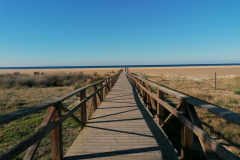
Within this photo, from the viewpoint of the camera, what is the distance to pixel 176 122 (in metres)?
6.77

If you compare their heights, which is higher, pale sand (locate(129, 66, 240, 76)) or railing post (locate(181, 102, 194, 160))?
railing post (locate(181, 102, 194, 160))

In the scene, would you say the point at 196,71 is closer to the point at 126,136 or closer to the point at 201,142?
the point at 126,136

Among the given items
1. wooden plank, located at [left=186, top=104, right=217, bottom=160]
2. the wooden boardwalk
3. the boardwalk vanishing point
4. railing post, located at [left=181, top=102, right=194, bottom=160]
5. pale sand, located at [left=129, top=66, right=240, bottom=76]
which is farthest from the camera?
pale sand, located at [left=129, top=66, right=240, bottom=76]

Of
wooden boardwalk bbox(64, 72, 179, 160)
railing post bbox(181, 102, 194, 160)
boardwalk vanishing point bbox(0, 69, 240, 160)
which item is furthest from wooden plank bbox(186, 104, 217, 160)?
wooden boardwalk bbox(64, 72, 179, 160)

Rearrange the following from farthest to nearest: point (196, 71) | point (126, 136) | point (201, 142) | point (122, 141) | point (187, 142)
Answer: point (196, 71)
point (126, 136)
point (122, 141)
point (187, 142)
point (201, 142)

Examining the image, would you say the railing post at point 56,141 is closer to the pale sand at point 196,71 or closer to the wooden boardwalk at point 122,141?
the wooden boardwalk at point 122,141

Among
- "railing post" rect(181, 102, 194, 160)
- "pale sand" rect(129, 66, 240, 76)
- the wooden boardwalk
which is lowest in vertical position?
"pale sand" rect(129, 66, 240, 76)

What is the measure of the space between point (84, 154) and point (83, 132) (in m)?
1.20

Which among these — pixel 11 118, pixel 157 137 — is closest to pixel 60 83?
pixel 157 137

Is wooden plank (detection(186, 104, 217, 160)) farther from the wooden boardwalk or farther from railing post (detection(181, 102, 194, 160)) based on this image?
the wooden boardwalk

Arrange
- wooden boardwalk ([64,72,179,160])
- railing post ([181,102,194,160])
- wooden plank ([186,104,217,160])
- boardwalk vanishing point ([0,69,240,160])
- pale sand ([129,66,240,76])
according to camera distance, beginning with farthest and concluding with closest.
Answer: pale sand ([129,66,240,76]), wooden boardwalk ([64,72,179,160]), railing post ([181,102,194,160]), wooden plank ([186,104,217,160]), boardwalk vanishing point ([0,69,240,160])

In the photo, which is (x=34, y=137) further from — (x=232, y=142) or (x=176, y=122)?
(x=176, y=122)

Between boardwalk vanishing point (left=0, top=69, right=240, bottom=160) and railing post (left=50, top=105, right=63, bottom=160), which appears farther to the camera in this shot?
railing post (left=50, top=105, right=63, bottom=160)

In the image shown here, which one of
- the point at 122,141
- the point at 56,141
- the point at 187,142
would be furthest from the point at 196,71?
the point at 56,141
